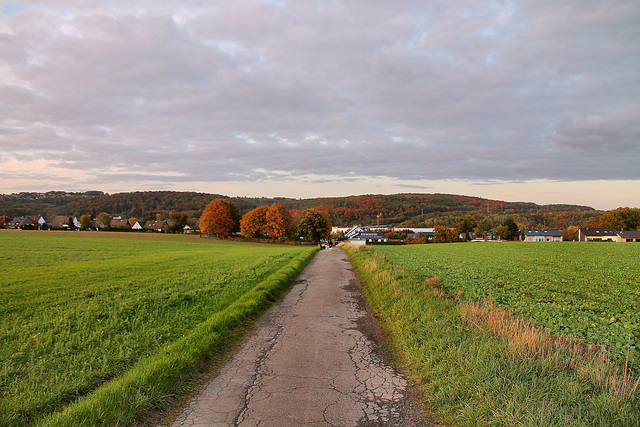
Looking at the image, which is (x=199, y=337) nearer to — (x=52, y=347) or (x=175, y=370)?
(x=175, y=370)

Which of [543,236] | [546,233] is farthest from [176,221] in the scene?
[546,233]

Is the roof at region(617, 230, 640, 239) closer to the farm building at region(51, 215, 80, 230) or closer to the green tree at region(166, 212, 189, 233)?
the green tree at region(166, 212, 189, 233)

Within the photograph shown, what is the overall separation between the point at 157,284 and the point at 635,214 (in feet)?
389

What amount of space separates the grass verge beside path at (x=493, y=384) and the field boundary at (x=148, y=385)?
3489mm

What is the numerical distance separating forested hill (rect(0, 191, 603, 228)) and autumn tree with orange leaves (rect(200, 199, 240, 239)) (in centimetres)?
4876

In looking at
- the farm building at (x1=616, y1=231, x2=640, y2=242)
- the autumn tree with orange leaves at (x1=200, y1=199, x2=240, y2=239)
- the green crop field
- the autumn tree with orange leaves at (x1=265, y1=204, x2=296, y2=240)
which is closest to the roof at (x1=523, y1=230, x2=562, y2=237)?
the farm building at (x1=616, y1=231, x2=640, y2=242)

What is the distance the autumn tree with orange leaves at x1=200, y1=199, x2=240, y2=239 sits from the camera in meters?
74.8

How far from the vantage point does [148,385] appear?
4770 millimetres

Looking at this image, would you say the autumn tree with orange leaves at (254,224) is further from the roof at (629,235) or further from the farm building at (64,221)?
the roof at (629,235)

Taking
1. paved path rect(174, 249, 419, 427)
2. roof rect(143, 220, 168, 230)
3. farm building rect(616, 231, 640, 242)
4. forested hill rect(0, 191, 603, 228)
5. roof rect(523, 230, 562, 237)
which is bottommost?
roof rect(143, 220, 168, 230)

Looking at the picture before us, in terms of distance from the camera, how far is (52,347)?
6.35 m

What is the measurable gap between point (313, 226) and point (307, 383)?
79127mm

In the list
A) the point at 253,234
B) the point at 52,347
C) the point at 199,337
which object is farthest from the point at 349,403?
the point at 253,234

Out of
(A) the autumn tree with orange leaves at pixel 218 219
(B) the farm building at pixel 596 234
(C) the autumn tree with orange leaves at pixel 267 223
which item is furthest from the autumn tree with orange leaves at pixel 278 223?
(B) the farm building at pixel 596 234
